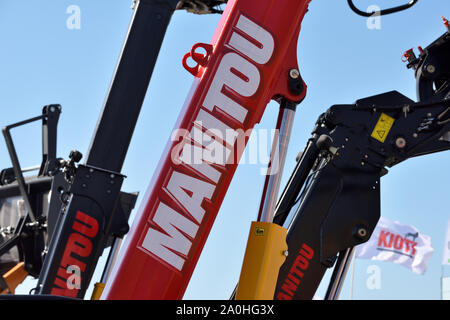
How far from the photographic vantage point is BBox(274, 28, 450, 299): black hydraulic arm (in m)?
3.64

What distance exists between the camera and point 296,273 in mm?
3639

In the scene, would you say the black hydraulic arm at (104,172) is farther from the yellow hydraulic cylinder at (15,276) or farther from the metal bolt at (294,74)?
the yellow hydraulic cylinder at (15,276)

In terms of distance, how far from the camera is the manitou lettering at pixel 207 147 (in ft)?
9.64

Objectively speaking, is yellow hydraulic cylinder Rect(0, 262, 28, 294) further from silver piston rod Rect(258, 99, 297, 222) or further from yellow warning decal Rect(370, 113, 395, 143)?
silver piston rod Rect(258, 99, 297, 222)

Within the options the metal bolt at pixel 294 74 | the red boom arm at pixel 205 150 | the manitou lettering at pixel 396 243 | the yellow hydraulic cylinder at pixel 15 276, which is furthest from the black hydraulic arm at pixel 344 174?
the manitou lettering at pixel 396 243

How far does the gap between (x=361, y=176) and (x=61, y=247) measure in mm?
1920

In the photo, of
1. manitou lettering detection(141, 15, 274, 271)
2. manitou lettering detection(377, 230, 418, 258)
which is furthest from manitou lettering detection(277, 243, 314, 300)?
manitou lettering detection(377, 230, 418, 258)

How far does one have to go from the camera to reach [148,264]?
9.70 ft

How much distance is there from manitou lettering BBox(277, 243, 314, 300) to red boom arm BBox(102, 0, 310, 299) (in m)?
0.82

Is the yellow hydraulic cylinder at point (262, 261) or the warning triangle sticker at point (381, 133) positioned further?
the warning triangle sticker at point (381, 133)

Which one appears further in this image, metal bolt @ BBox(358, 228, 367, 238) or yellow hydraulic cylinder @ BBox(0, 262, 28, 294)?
yellow hydraulic cylinder @ BBox(0, 262, 28, 294)

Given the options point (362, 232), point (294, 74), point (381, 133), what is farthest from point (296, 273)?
point (294, 74)
